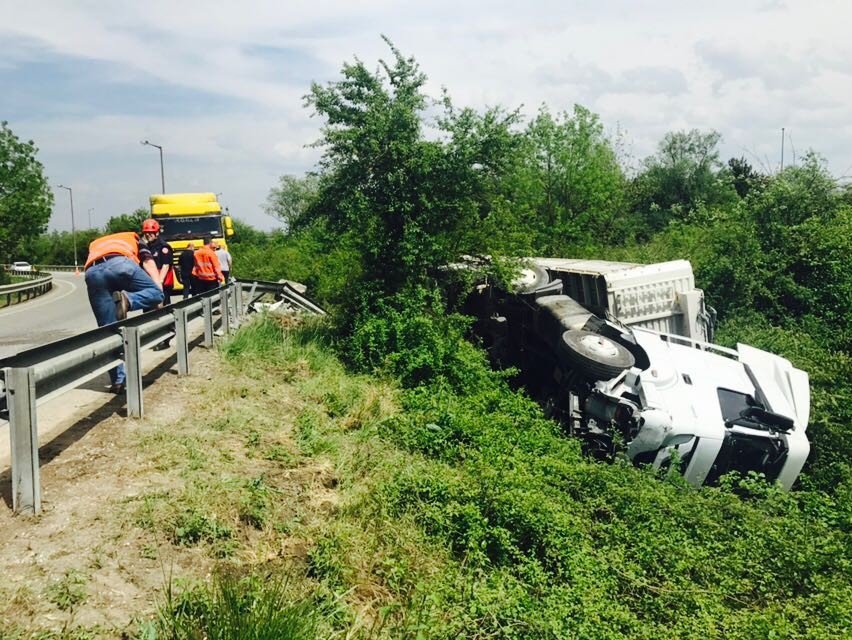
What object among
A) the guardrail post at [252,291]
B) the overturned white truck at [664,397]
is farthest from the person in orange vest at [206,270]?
the overturned white truck at [664,397]

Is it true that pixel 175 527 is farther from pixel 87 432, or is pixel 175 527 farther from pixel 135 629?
pixel 87 432

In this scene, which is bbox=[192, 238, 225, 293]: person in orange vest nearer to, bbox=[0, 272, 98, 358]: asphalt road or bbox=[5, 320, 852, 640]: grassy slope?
bbox=[0, 272, 98, 358]: asphalt road

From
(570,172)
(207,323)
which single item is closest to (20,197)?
(570,172)

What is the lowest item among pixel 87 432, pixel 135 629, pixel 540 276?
pixel 135 629

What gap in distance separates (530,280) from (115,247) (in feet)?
24.1

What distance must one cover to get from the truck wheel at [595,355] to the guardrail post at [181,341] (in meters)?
4.55

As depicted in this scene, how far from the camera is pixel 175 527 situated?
4148 millimetres

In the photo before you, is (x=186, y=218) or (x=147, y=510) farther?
(x=186, y=218)

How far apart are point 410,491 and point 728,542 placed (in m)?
2.93

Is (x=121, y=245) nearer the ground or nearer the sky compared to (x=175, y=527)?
nearer the sky

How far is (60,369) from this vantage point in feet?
14.6

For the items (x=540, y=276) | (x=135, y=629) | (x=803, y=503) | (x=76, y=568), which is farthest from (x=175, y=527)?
(x=540, y=276)

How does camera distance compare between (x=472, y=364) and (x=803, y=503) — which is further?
(x=472, y=364)

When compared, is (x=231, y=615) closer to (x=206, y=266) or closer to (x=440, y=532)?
(x=440, y=532)
